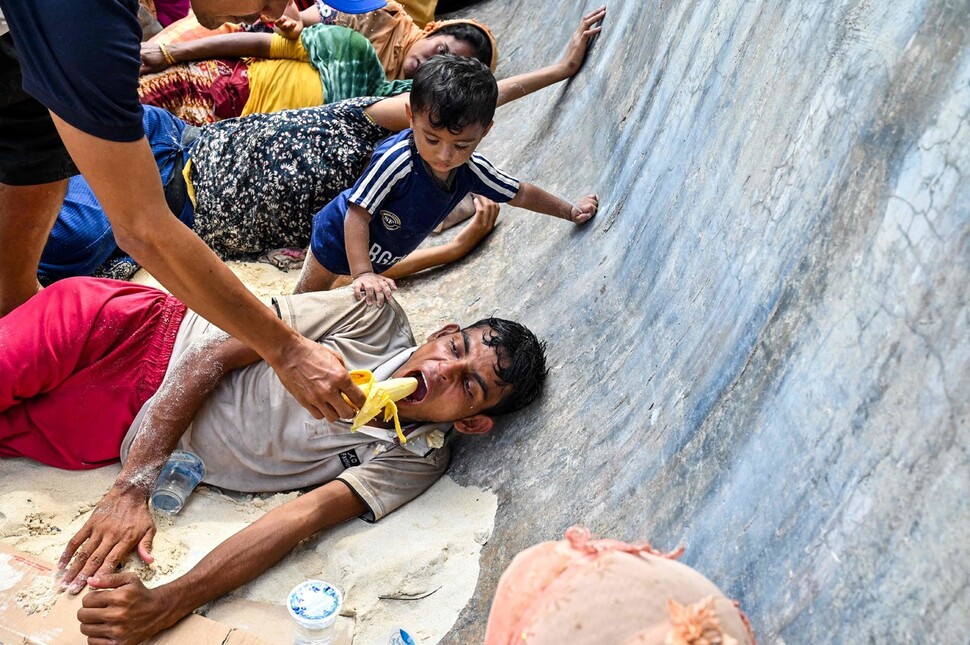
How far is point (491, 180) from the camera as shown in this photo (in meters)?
2.88

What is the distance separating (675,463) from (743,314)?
332 mm

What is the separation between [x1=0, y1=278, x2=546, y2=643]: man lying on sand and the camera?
226cm

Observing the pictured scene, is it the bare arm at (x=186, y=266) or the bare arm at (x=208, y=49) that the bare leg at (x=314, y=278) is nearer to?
the bare arm at (x=186, y=266)

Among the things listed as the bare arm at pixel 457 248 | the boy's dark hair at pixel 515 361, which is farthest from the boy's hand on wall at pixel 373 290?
the bare arm at pixel 457 248

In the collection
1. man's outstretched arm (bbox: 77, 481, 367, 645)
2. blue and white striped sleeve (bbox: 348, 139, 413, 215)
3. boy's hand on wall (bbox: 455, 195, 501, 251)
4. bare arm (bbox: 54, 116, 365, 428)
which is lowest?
man's outstretched arm (bbox: 77, 481, 367, 645)

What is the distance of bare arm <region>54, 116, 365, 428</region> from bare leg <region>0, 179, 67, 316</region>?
3.08ft

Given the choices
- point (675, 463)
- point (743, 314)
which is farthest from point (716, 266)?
point (675, 463)

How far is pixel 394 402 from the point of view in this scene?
223cm

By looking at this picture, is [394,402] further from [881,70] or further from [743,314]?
[881,70]

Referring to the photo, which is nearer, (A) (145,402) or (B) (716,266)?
(B) (716,266)

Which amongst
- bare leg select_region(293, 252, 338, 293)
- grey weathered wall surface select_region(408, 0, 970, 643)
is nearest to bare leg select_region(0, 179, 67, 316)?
bare leg select_region(293, 252, 338, 293)

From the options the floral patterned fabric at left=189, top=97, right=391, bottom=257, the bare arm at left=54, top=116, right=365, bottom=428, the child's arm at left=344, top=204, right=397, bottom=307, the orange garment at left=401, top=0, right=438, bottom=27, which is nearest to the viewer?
the bare arm at left=54, top=116, right=365, bottom=428

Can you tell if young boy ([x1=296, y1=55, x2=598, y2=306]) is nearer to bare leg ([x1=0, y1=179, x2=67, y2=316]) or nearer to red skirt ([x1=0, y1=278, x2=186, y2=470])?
red skirt ([x1=0, y1=278, x2=186, y2=470])

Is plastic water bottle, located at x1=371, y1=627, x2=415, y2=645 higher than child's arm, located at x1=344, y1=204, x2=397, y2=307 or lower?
lower
